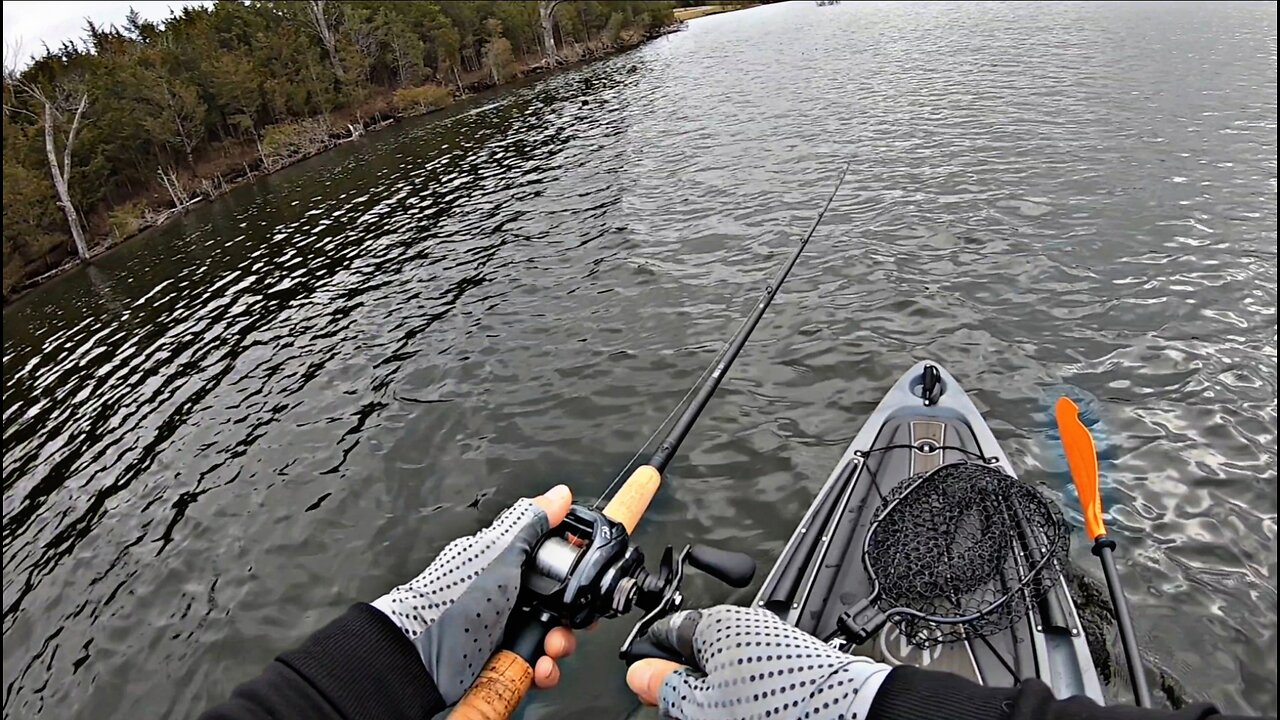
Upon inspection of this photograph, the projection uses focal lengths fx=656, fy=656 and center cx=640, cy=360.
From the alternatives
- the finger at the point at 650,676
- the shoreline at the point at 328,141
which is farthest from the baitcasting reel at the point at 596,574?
the shoreline at the point at 328,141

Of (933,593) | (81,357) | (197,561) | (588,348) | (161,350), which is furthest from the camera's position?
(81,357)

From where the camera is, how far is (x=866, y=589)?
4035 millimetres

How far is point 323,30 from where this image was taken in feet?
149

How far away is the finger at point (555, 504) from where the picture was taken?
10.7 feet

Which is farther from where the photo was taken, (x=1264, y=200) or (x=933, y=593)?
(x=1264, y=200)

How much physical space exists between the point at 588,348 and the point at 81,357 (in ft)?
40.0

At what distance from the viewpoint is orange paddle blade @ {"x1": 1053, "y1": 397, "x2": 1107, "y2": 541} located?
14.5 ft

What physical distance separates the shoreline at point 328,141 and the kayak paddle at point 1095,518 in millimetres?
27651

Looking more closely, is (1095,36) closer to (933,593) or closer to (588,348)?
(588,348)

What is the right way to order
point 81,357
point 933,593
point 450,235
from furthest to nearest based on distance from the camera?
point 450,235 → point 81,357 → point 933,593

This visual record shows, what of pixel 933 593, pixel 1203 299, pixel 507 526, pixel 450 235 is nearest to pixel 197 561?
pixel 507 526

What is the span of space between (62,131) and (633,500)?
127ft

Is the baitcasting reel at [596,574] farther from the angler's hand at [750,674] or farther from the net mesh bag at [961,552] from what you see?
the net mesh bag at [961,552]

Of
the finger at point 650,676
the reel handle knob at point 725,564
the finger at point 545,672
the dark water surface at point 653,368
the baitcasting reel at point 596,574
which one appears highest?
the baitcasting reel at point 596,574
